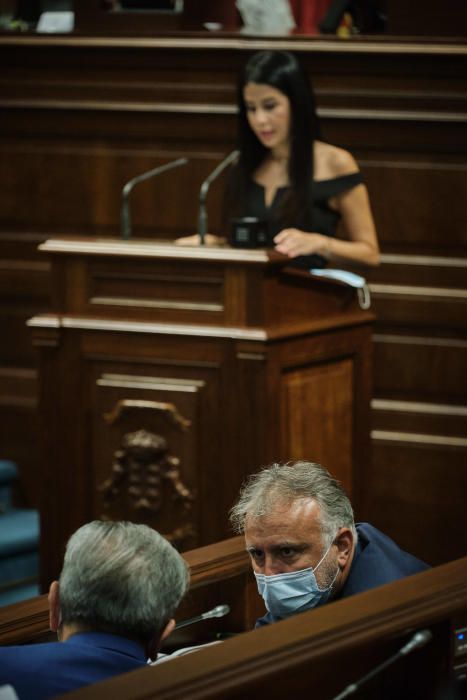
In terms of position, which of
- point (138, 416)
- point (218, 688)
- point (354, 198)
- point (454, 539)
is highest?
point (354, 198)

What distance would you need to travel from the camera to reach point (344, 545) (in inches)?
101

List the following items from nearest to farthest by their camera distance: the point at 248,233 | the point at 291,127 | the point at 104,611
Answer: the point at 104,611, the point at 248,233, the point at 291,127

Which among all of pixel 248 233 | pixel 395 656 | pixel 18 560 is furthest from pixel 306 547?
pixel 18 560

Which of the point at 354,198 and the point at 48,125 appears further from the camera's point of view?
the point at 48,125

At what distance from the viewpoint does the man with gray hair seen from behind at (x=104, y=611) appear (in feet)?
6.33

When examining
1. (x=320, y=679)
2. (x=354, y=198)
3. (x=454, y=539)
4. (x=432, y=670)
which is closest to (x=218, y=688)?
(x=320, y=679)

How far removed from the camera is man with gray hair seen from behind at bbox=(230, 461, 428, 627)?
2.52 metres

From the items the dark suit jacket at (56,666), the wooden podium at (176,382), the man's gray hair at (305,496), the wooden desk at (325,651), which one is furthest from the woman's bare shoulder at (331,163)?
the dark suit jacket at (56,666)

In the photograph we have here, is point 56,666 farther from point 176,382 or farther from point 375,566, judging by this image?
point 176,382

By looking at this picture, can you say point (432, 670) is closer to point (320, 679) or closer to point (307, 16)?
point (320, 679)

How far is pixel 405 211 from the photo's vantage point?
200 inches

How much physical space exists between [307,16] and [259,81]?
1374 millimetres

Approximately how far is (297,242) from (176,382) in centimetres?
56

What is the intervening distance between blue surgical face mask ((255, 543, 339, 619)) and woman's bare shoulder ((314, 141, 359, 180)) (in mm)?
2061
